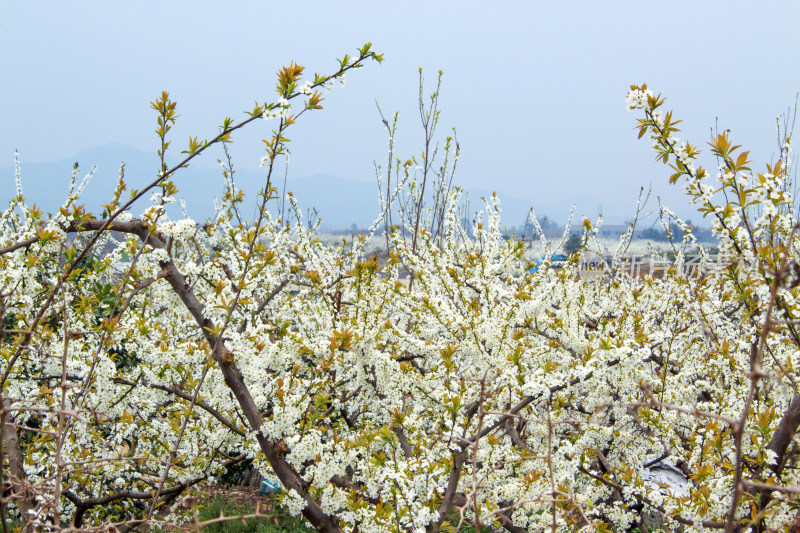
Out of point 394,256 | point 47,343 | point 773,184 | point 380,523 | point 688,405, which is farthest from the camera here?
point 688,405

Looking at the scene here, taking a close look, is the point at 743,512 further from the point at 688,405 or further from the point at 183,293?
the point at 183,293

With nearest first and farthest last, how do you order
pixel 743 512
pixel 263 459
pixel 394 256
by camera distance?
1. pixel 743 512
2. pixel 263 459
3. pixel 394 256

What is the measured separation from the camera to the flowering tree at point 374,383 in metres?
2.25

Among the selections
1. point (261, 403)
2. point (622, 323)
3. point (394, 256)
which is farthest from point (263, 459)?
point (622, 323)

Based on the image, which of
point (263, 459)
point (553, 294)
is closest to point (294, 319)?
point (263, 459)

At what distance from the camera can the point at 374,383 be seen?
11.6ft

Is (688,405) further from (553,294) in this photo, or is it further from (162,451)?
(162,451)

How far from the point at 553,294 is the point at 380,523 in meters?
2.33

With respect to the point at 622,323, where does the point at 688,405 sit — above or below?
below

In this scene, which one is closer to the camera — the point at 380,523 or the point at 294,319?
the point at 380,523

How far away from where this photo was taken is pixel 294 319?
15.4 feet

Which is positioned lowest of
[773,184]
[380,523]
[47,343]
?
[380,523]

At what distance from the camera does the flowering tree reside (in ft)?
7.37

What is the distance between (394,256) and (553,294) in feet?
4.59
